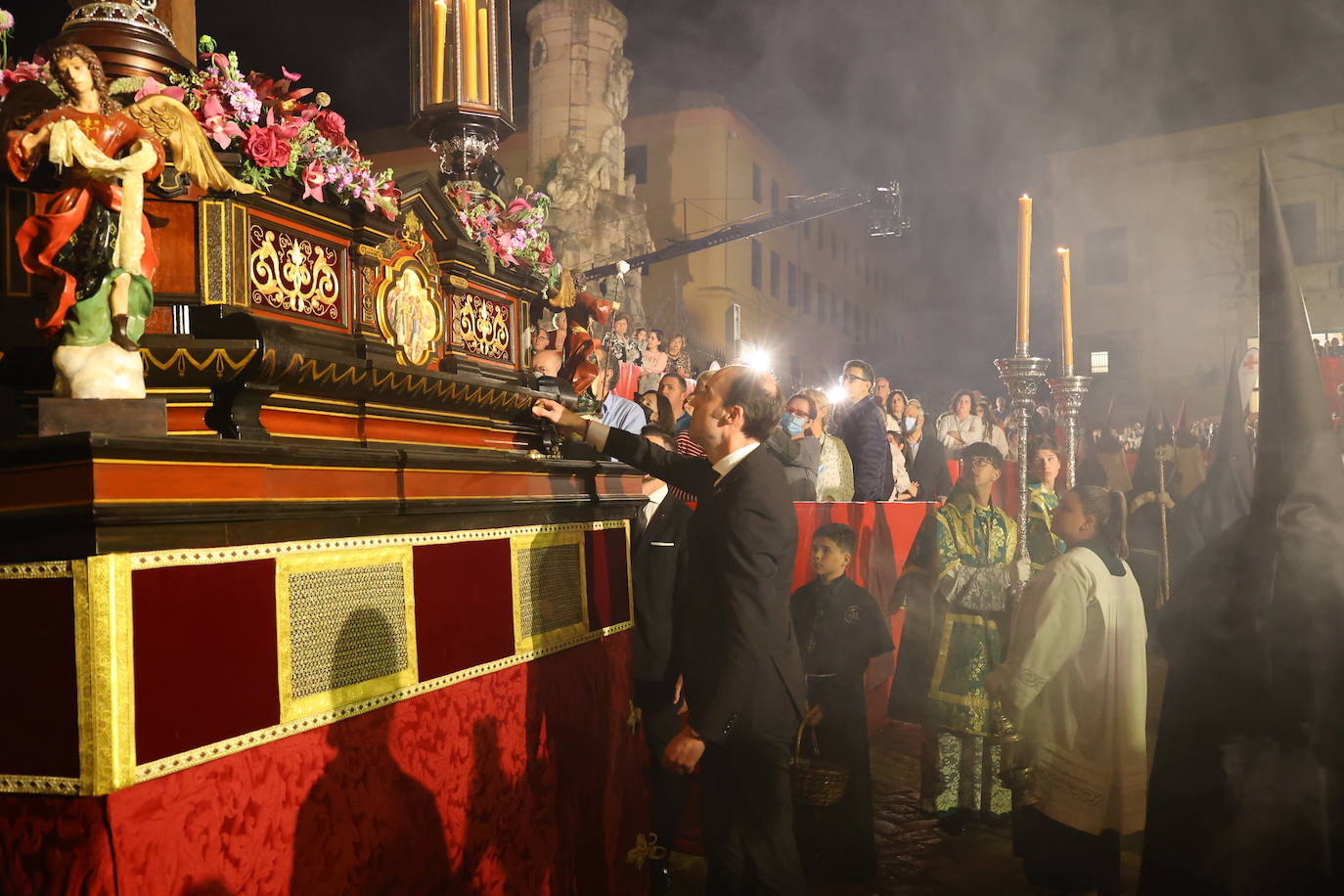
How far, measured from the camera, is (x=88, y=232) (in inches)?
90.3

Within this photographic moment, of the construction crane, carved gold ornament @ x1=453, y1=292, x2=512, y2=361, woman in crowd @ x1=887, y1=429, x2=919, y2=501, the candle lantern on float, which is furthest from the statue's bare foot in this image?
the construction crane

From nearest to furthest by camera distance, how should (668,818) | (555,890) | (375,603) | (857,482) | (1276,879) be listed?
(1276,879)
(375,603)
(555,890)
(668,818)
(857,482)

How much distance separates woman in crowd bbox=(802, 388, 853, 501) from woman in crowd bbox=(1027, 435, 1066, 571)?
135 centimetres

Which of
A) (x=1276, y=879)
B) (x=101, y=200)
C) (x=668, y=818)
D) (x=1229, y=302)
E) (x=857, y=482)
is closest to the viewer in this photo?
(x=1276, y=879)

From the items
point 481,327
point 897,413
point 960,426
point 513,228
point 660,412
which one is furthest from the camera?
point 960,426

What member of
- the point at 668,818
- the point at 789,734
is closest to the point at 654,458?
the point at 789,734

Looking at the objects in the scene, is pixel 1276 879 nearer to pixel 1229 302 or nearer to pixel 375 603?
pixel 375 603

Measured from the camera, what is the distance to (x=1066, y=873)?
4.06 metres

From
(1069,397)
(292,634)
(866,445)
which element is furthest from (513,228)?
(866,445)

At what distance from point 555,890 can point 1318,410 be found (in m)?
3.17

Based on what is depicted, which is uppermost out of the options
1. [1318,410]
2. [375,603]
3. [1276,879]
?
[1318,410]

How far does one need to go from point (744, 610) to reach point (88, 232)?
6.98 ft

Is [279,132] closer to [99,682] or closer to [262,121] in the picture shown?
[262,121]

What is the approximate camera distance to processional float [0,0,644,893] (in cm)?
206
